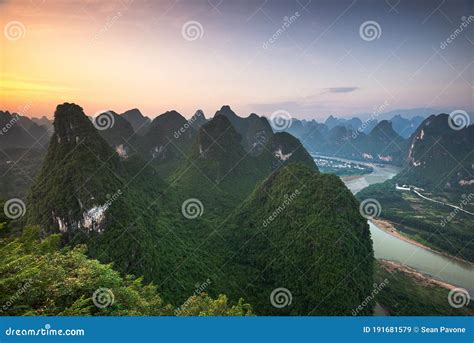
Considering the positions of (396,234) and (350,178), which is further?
(350,178)

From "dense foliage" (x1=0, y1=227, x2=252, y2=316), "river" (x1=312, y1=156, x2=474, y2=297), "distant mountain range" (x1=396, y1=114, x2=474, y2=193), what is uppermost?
"dense foliage" (x1=0, y1=227, x2=252, y2=316)

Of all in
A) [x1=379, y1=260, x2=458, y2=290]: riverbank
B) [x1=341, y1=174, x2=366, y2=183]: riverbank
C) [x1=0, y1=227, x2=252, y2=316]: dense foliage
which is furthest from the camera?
[x1=341, y1=174, x2=366, y2=183]: riverbank

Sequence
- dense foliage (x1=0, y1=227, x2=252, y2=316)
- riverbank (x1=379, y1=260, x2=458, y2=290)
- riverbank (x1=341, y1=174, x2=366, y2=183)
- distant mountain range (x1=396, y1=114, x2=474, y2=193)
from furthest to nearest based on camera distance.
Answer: riverbank (x1=341, y1=174, x2=366, y2=183)
distant mountain range (x1=396, y1=114, x2=474, y2=193)
riverbank (x1=379, y1=260, x2=458, y2=290)
dense foliage (x1=0, y1=227, x2=252, y2=316)

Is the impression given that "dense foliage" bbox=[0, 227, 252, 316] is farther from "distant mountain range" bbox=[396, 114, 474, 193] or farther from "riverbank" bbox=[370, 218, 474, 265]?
"distant mountain range" bbox=[396, 114, 474, 193]

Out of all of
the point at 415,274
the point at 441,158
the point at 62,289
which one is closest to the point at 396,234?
the point at 415,274

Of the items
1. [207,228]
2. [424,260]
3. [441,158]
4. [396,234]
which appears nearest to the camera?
[207,228]

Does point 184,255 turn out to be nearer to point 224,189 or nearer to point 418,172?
point 224,189

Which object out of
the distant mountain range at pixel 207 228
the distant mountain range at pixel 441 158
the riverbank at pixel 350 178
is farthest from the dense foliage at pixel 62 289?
the riverbank at pixel 350 178

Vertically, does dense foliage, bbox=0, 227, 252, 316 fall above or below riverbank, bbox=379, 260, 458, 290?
above

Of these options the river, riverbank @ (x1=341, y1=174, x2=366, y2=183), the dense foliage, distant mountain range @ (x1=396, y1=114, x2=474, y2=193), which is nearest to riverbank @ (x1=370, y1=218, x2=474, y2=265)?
the river

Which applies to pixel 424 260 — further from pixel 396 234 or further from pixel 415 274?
pixel 396 234

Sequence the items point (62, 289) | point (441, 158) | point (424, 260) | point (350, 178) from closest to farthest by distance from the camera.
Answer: point (62, 289), point (424, 260), point (441, 158), point (350, 178)
